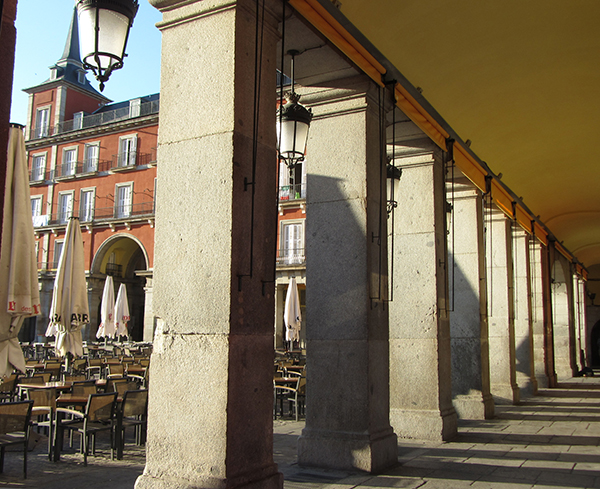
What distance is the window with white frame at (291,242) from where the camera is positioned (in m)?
28.0

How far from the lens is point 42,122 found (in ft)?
133

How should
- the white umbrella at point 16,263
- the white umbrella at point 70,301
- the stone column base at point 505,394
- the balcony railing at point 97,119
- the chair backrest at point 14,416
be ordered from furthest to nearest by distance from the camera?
the balcony railing at point 97,119, the stone column base at point 505,394, the white umbrella at point 70,301, the chair backrest at point 14,416, the white umbrella at point 16,263

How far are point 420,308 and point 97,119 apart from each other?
35.7 m

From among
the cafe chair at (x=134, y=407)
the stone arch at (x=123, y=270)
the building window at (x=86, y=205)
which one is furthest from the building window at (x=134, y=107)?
the cafe chair at (x=134, y=407)

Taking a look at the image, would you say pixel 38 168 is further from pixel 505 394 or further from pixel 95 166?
pixel 505 394

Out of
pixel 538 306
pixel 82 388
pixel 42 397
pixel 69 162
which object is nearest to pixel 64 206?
pixel 69 162

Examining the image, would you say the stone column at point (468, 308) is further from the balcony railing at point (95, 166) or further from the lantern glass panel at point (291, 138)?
the balcony railing at point (95, 166)

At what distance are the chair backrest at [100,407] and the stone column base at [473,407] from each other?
5374 mm

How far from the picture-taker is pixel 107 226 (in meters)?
34.0

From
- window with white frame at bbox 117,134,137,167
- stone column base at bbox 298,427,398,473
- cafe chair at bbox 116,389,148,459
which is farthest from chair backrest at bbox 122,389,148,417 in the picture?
window with white frame at bbox 117,134,137,167

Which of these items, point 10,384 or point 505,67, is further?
point 10,384

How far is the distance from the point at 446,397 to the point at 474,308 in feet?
7.84

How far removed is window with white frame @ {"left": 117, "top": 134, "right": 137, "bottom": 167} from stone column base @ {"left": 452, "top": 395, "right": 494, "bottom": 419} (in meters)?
28.2

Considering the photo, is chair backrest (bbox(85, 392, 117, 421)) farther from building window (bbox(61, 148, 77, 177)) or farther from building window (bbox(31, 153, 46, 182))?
building window (bbox(31, 153, 46, 182))
